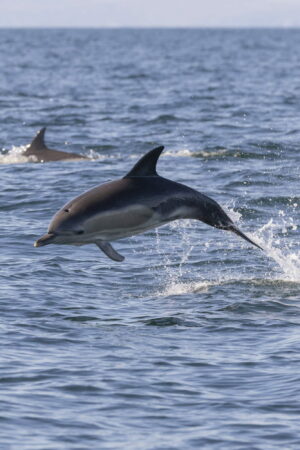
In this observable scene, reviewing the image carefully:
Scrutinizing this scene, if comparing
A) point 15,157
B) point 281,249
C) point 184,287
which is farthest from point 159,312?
point 15,157

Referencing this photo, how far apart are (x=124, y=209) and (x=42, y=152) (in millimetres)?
14680

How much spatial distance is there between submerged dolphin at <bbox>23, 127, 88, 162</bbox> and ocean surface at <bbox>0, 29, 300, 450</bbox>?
325mm

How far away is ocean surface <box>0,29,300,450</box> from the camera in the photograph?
388 inches

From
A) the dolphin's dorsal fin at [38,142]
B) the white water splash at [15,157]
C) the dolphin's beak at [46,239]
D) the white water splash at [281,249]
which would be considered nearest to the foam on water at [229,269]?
the white water splash at [281,249]

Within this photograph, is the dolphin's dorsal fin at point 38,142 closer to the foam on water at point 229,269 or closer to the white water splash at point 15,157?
the white water splash at point 15,157

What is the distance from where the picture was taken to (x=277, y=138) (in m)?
28.8

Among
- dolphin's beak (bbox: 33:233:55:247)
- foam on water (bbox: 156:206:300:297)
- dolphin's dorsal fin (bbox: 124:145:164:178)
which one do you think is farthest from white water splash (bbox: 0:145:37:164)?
dolphin's beak (bbox: 33:233:55:247)

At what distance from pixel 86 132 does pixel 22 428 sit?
22.0m

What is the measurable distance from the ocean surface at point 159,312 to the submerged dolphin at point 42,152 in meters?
0.33

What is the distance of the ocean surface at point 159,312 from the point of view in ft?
32.3

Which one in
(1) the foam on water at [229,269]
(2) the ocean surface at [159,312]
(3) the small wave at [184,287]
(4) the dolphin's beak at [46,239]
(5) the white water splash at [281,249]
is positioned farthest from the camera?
Result: (5) the white water splash at [281,249]

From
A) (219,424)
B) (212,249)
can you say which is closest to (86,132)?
(212,249)

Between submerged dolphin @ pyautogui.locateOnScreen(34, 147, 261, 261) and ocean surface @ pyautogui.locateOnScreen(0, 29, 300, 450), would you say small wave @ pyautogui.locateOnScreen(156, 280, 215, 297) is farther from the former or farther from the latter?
submerged dolphin @ pyautogui.locateOnScreen(34, 147, 261, 261)

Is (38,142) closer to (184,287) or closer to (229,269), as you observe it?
(229,269)
